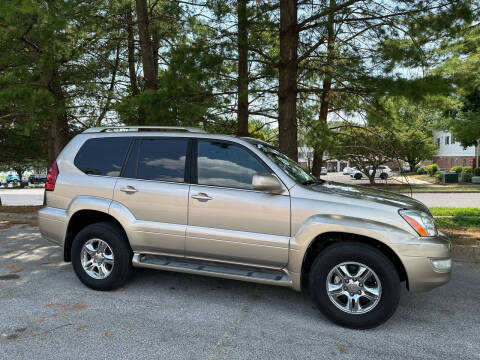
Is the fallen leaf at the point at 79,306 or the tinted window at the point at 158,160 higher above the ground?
the tinted window at the point at 158,160

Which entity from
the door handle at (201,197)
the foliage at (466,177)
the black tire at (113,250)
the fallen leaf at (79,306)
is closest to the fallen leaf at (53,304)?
the fallen leaf at (79,306)

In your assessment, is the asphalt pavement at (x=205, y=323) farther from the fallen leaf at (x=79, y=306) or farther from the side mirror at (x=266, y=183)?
the side mirror at (x=266, y=183)

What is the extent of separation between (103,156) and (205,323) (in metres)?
2.37

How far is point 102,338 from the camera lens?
333 centimetres

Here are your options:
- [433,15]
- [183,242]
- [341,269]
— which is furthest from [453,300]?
[433,15]

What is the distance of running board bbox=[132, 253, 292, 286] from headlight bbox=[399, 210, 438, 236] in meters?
1.27

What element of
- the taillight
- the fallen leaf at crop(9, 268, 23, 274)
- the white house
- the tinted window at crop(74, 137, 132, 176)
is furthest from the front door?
the white house

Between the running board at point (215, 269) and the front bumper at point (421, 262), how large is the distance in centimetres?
111

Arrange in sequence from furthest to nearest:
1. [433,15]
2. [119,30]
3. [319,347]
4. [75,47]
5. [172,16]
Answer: [119,30]
[172,16]
[75,47]
[433,15]
[319,347]

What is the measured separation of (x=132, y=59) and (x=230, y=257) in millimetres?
9113

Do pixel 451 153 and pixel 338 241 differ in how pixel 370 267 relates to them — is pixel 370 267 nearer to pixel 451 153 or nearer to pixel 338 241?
pixel 338 241

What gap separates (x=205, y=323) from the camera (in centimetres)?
366

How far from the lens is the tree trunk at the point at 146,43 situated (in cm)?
919

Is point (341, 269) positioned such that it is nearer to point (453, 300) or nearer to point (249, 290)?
point (249, 290)
